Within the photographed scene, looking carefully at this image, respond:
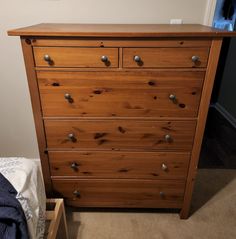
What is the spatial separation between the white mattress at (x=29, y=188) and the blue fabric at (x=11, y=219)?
0.19 feet

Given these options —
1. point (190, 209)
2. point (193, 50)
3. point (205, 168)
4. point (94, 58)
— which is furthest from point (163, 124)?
point (205, 168)

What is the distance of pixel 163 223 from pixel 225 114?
6.64 ft

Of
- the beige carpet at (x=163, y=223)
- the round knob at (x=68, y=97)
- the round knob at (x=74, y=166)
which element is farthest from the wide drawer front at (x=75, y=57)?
the beige carpet at (x=163, y=223)

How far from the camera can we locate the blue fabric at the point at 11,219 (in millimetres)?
757

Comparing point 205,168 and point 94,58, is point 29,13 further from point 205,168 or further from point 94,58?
point 205,168

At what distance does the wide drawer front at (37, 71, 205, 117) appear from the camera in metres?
1.18

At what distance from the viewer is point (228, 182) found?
77.7 inches

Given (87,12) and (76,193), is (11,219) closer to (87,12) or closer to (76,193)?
(76,193)

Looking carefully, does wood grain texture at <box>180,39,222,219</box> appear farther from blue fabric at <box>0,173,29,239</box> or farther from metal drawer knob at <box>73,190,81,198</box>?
blue fabric at <box>0,173,29,239</box>

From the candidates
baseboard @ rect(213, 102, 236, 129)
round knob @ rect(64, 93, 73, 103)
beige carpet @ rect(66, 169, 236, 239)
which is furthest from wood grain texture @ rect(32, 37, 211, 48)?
baseboard @ rect(213, 102, 236, 129)

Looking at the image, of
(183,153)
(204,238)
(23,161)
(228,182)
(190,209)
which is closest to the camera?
(23,161)

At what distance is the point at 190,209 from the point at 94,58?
1.30 meters

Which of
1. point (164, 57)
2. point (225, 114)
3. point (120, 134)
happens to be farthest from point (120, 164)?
point (225, 114)

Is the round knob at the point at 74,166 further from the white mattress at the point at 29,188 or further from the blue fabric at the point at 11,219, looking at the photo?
the blue fabric at the point at 11,219
